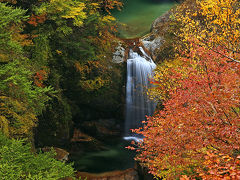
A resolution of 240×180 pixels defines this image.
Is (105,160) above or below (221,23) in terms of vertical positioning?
below

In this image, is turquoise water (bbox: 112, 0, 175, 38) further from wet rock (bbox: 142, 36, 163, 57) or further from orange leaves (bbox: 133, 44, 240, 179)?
orange leaves (bbox: 133, 44, 240, 179)

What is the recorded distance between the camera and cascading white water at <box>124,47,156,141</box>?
51.1 feet

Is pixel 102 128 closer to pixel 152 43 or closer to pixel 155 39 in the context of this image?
pixel 152 43

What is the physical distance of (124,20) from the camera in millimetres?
30953

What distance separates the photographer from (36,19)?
1004 cm

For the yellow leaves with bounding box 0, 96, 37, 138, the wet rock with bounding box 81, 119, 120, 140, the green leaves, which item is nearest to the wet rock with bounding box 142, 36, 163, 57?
the wet rock with bounding box 81, 119, 120, 140

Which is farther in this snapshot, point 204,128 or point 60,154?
point 60,154

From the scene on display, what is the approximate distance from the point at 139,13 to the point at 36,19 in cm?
2498

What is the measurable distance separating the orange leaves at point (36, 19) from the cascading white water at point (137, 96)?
7.81m

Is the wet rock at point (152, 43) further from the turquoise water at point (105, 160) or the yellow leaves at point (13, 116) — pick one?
the yellow leaves at point (13, 116)

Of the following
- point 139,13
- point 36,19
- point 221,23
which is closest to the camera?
point 36,19

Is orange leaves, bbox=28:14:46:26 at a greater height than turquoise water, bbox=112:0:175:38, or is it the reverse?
turquoise water, bbox=112:0:175:38

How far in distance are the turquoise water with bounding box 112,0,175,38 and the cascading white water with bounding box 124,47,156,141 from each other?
11.2 metres

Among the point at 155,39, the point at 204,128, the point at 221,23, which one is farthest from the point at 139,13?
the point at 204,128
